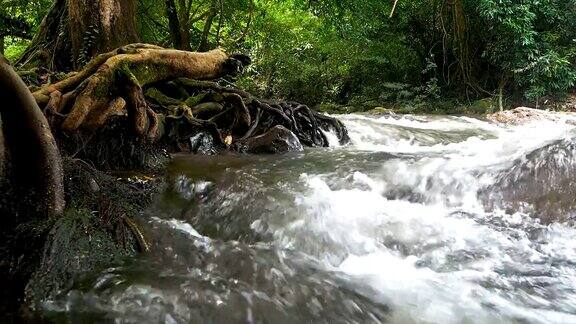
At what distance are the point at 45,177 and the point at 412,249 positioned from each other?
2.38 m

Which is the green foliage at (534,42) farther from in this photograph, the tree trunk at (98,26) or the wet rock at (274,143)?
the tree trunk at (98,26)

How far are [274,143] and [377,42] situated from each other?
10.0m

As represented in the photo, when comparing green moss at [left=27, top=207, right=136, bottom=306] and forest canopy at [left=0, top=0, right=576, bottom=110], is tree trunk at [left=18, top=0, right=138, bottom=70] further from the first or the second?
forest canopy at [left=0, top=0, right=576, bottom=110]

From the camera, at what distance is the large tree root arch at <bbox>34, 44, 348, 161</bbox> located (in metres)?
3.71

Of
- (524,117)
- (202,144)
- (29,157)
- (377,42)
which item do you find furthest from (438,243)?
(377,42)

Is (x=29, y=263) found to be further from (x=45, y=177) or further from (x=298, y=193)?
(x=298, y=193)

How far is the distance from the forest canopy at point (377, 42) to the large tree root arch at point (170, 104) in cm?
360

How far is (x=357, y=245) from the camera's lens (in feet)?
10.5

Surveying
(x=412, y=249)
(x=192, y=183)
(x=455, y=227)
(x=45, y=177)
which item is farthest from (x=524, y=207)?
(x=45, y=177)

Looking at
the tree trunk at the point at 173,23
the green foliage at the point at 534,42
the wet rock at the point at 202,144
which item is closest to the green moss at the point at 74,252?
the wet rock at the point at 202,144

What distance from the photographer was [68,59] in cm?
626

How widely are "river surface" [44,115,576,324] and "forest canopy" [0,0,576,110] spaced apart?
573 cm

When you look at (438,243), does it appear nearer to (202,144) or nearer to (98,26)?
(202,144)

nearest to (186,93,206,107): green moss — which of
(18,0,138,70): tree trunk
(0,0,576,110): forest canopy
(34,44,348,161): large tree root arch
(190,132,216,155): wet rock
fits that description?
(34,44,348,161): large tree root arch
